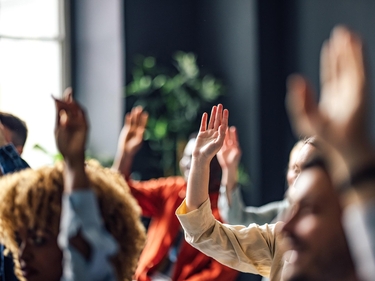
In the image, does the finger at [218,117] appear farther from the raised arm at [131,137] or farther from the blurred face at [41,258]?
the raised arm at [131,137]

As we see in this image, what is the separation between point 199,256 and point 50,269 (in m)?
1.64

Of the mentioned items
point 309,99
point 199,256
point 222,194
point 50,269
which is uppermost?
point 309,99

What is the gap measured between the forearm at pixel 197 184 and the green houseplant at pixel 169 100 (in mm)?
2862

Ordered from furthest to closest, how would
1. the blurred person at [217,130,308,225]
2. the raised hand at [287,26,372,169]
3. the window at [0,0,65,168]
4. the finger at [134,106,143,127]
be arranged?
the window at [0,0,65,168] < the finger at [134,106,143,127] < the blurred person at [217,130,308,225] < the raised hand at [287,26,372,169]

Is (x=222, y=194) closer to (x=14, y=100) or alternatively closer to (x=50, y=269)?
(x=50, y=269)

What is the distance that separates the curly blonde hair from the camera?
135cm

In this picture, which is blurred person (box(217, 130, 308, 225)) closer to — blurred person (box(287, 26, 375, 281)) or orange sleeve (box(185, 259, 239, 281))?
orange sleeve (box(185, 259, 239, 281))

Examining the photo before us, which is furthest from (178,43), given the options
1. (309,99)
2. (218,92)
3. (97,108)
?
(309,99)

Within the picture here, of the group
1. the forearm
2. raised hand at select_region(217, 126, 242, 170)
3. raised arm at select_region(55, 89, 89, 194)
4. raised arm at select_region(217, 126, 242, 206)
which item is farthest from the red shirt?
raised arm at select_region(55, 89, 89, 194)

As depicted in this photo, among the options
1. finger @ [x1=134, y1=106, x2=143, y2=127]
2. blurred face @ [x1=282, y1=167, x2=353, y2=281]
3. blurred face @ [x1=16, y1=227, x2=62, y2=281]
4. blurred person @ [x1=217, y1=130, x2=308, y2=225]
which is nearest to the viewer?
blurred face @ [x1=282, y1=167, x2=353, y2=281]

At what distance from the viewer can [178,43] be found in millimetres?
4945

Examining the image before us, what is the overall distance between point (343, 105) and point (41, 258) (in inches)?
29.4

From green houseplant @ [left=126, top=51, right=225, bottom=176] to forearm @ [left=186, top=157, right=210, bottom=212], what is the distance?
2.86 metres

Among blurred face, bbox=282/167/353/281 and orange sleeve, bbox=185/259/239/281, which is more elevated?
blurred face, bbox=282/167/353/281
